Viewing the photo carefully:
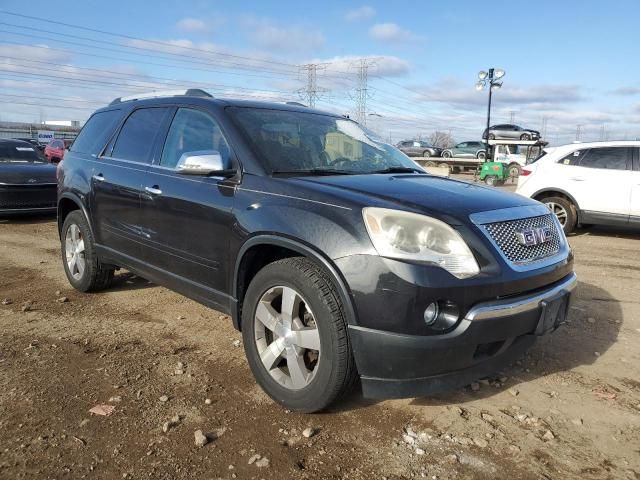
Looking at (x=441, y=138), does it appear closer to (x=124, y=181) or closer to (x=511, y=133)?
(x=511, y=133)

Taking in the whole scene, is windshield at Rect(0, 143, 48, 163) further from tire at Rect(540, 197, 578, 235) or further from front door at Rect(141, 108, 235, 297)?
tire at Rect(540, 197, 578, 235)

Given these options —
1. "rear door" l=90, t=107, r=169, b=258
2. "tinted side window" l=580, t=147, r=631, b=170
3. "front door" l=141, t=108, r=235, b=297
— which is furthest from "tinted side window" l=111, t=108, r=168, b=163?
"tinted side window" l=580, t=147, r=631, b=170

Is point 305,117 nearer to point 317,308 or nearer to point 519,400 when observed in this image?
point 317,308

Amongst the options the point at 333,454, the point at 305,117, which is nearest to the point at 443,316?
the point at 333,454

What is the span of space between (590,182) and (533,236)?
686cm

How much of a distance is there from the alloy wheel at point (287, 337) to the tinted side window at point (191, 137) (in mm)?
1035

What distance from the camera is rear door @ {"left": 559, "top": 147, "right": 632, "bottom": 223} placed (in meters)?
8.54

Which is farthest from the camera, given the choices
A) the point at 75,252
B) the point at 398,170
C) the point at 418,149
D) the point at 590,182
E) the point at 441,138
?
the point at 441,138

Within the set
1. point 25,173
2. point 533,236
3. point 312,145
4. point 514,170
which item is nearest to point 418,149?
point 514,170

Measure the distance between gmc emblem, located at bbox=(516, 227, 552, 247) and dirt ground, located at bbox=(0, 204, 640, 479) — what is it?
0.98m

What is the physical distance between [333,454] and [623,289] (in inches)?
180

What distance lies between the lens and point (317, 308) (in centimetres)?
265

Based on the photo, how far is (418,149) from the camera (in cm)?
4356

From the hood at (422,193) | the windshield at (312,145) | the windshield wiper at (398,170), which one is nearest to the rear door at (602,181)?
the windshield at (312,145)
